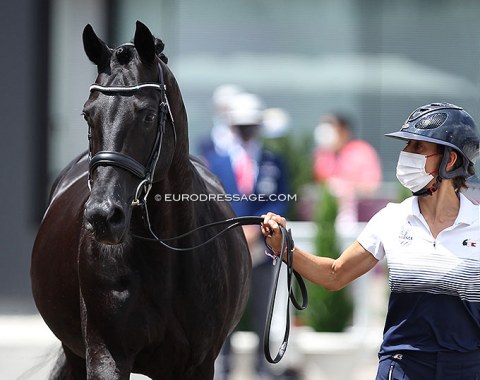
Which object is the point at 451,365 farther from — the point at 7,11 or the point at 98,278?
the point at 7,11

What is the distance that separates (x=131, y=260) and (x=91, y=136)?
0.57 metres

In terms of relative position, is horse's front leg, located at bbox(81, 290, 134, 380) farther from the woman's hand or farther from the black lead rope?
the woman's hand

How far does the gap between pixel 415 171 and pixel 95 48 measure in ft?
4.20

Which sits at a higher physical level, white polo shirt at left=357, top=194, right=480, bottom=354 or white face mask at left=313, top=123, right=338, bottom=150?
white face mask at left=313, top=123, right=338, bottom=150

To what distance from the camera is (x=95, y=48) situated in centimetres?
420

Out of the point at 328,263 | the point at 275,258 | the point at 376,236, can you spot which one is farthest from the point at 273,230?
the point at 376,236

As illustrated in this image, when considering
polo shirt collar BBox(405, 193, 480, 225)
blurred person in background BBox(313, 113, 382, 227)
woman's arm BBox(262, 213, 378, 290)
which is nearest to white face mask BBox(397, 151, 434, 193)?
polo shirt collar BBox(405, 193, 480, 225)

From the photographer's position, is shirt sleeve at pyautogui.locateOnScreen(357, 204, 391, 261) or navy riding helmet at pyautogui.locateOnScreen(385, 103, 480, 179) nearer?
navy riding helmet at pyautogui.locateOnScreen(385, 103, 480, 179)

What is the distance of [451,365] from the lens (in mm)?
3984

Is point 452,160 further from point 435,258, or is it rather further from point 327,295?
point 327,295

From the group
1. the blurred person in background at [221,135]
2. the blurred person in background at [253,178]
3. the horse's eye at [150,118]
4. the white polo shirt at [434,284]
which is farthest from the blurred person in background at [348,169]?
the horse's eye at [150,118]

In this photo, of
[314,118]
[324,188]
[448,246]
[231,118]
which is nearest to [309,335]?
[324,188]

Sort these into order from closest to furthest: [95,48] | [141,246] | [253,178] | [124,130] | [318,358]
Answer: [124,130] → [95,48] → [141,246] → [253,178] → [318,358]

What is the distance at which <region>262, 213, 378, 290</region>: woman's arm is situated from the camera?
4.24m
